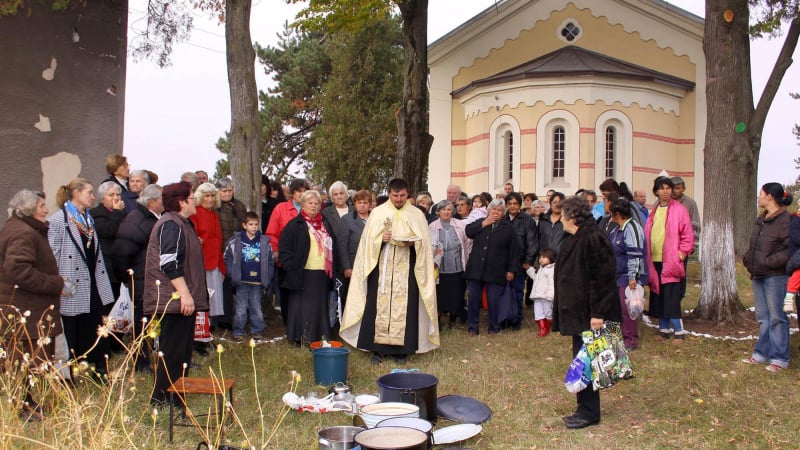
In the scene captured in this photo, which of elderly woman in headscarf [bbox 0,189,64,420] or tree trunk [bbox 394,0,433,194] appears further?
tree trunk [bbox 394,0,433,194]

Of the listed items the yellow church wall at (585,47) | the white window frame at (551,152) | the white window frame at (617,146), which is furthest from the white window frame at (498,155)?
the white window frame at (617,146)

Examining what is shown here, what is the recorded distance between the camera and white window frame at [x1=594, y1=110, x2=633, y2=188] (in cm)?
2150

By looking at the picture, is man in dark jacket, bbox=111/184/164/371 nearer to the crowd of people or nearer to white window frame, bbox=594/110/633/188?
the crowd of people

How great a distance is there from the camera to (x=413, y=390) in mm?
5395

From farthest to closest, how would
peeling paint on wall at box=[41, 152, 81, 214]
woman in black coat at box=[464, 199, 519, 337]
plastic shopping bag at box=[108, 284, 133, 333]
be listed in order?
1. woman in black coat at box=[464, 199, 519, 337]
2. peeling paint on wall at box=[41, 152, 81, 214]
3. plastic shopping bag at box=[108, 284, 133, 333]

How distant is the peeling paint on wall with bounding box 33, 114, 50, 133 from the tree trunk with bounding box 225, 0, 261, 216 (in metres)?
2.40

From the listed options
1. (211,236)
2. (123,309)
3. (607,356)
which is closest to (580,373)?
(607,356)

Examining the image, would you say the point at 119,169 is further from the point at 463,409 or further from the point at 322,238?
the point at 463,409

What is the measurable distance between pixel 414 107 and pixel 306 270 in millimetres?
7602

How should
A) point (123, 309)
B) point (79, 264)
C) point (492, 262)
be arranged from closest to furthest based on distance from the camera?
point (79, 264) → point (123, 309) → point (492, 262)

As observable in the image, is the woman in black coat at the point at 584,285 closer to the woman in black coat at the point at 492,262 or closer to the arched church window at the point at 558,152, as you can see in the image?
the woman in black coat at the point at 492,262

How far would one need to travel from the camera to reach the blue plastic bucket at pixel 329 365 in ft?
22.4

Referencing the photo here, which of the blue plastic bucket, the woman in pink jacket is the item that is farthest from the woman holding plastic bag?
the blue plastic bucket

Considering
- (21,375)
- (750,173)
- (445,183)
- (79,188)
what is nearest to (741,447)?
(21,375)
